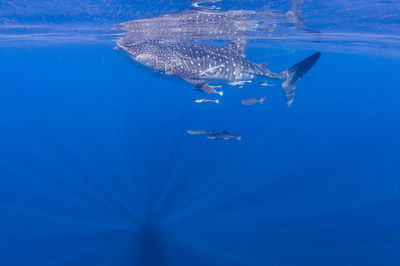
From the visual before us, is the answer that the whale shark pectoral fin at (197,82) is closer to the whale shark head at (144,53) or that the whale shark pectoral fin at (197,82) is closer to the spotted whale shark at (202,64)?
the spotted whale shark at (202,64)

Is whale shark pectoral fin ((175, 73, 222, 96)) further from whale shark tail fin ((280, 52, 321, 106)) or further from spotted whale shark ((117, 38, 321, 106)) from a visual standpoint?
whale shark tail fin ((280, 52, 321, 106))

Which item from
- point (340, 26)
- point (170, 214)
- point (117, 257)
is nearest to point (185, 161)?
point (170, 214)

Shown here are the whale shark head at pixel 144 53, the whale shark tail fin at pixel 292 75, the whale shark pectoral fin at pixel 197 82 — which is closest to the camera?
the whale shark pectoral fin at pixel 197 82

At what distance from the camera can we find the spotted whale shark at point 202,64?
23.3 feet

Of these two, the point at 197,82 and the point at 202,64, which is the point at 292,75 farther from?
the point at 197,82

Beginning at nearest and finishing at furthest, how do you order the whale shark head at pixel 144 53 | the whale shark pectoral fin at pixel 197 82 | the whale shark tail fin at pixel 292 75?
the whale shark pectoral fin at pixel 197 82 → the whale shark head at pixel 144 53 → the whale shark tail fin at pixel 292 75

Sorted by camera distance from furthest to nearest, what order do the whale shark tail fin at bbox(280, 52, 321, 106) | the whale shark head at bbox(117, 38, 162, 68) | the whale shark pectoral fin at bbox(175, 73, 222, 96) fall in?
the whale shark tail fin at bbox(280, 52, 321, 106) < the whale shark head at bbox(117, 38, 162, 68) < the whale shark pectoral fin at bbox(175, 73, 222, 96)

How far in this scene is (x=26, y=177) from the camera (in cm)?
810

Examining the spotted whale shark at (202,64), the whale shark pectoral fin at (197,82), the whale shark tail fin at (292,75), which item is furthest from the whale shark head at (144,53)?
the whale shark tail fin at (292,75)

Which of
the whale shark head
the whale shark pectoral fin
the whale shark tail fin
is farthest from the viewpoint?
the whale shark tail fin

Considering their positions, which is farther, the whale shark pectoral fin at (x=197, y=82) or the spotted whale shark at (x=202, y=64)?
the spotted whale shark at (x=202, y=64)

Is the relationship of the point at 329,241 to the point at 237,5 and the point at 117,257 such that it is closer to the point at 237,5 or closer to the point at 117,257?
the point at 117,257

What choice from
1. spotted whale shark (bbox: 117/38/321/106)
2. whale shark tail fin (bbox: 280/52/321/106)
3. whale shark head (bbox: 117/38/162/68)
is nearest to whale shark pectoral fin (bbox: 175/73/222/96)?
spotted whale shark (bbox: 117/38/321/106)

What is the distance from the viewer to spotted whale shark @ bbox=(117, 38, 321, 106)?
7113 millimetres
